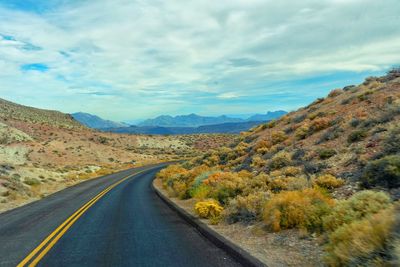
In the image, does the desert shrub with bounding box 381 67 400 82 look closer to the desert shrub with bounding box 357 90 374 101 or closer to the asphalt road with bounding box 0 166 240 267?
the desert shrub with bounding box 357 90 374 101

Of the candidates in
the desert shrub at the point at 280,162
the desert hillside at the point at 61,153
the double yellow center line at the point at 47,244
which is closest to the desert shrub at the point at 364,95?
the desert shrub at the point at 280,162

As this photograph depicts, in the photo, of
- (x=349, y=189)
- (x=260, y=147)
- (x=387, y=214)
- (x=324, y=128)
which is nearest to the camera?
(x=387, y=214)

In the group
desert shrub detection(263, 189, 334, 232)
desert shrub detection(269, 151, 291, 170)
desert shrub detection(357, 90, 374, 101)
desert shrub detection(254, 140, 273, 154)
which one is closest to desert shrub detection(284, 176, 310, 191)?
desert shrub detection(263, 189, 334, 232)

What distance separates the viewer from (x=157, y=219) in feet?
43.7

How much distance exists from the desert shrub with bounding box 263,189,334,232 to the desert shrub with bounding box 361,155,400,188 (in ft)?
5.85

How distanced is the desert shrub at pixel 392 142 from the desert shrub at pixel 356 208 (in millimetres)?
5357

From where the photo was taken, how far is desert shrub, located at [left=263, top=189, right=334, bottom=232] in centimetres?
844

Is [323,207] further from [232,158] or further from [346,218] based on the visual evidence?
[232,158]

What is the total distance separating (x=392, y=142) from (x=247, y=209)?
18.5 ft

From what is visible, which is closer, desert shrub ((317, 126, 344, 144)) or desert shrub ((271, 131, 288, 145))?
desert shrub ((317, 126, 344, 144))

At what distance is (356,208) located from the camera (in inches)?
289

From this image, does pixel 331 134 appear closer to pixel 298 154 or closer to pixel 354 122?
pixel 354 122

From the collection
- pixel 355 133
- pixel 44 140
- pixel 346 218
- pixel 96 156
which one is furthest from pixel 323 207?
pixel 44 140

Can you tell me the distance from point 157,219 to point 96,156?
227 ft
